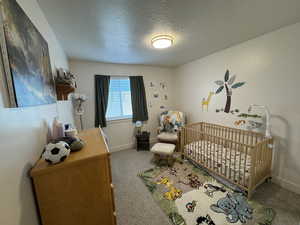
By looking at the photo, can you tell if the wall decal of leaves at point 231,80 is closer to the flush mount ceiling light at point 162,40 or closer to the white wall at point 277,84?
the white wall at point 277,84

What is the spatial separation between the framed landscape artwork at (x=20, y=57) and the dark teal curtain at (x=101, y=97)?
6.70 ft

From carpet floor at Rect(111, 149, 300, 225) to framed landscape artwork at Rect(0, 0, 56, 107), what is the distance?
1586 mm

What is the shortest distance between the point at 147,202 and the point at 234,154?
5.23 feet

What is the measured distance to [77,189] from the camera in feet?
3.00

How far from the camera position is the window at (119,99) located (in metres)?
3.36

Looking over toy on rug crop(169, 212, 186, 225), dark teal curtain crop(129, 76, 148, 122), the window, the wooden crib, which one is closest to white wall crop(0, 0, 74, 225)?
toy on rug crop(169, 212, 186, 225)

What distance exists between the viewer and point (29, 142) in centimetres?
85

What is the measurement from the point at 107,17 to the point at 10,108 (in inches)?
50.0

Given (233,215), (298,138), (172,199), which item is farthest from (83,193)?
(298,138)

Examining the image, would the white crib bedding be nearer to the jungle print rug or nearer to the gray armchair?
the jungle print rug

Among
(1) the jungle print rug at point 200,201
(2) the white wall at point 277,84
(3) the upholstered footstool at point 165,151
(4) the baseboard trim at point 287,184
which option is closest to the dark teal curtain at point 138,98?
(3) the upholstered footstool at point 165,151

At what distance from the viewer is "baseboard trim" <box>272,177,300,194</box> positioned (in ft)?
5.85

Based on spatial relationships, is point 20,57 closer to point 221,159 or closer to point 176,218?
point 176,218

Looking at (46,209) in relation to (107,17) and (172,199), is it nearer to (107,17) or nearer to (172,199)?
(172,199)
